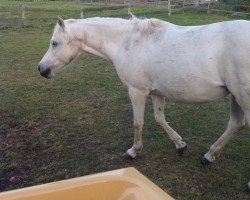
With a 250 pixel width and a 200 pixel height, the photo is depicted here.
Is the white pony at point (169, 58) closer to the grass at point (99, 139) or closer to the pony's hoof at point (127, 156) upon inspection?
the pony's hoof at point (127, 156)

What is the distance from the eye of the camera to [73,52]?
4.81 m

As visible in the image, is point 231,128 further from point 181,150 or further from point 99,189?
point 99,189

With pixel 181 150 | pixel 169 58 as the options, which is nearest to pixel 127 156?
pixel 181 150

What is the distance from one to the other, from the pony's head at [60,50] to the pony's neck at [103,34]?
0.11 m

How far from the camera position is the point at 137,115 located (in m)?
4.71

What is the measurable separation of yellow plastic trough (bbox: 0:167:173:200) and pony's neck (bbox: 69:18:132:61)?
2.53 meters

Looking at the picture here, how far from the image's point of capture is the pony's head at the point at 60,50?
15.5 feet

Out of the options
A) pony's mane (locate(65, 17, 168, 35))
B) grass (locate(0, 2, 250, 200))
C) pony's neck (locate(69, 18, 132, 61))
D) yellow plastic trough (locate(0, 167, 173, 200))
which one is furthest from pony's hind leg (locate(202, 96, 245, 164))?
yellow plastic trough (locate(0, 167, 173, 200))

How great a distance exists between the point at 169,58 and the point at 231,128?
111cm

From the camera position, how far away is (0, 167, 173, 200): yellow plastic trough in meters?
2.13

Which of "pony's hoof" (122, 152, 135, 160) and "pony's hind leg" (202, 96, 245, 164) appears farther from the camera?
"pony's hoof" (122, 152, 135, 160)

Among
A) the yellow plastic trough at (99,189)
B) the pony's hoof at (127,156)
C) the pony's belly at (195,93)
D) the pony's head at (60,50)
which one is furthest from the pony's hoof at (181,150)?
the yellow plastic trough at (99,189)

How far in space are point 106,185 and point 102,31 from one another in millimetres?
2742

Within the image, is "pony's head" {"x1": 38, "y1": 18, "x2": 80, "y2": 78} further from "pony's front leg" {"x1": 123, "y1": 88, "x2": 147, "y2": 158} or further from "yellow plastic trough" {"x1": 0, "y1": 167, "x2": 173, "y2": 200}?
"yellow plastic trough" {"x1": 0, "y1": 167, "x2": 173, "y2": 200}
